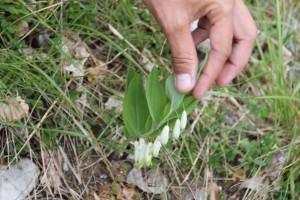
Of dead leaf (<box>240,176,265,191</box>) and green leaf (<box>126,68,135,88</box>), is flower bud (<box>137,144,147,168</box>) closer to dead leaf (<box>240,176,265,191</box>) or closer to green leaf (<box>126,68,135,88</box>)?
green leaf (<box>126,68,135,88</box>)

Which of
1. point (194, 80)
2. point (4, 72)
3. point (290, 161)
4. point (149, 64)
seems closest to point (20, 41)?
point (4, 72)

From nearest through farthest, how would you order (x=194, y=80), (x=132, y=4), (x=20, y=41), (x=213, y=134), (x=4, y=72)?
(x=194, y=80), (x=4, y=72), (x=20, y=41), (x=213, y=134), (x=132, y=4)

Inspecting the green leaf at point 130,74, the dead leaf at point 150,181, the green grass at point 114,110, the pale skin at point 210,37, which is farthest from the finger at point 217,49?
the dead leaf at point 150,181

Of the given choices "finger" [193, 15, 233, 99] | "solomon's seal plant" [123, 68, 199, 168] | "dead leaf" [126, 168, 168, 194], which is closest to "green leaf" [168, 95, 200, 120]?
"solomon's seal plant" [123, 68, 199, 168]

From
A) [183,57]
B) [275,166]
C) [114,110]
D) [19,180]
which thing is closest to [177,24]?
[183,57]

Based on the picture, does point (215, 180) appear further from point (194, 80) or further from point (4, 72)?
point (4, 72)

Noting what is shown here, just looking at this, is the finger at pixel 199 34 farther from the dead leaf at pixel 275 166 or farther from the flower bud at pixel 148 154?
the dead leaf at pixel 275 166

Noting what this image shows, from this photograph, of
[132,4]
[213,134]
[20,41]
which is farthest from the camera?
[132,4]
